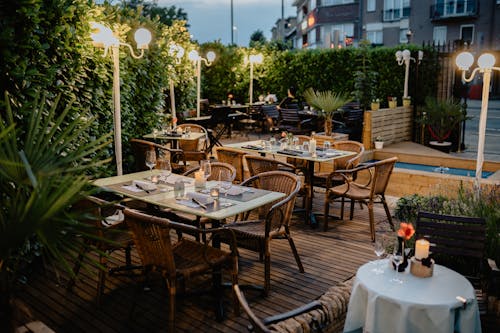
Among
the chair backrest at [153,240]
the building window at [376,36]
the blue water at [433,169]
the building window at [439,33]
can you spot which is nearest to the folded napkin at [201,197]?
the chair backrest at [153,240]

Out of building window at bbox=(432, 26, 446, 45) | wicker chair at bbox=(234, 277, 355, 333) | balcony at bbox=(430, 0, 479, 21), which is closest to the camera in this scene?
wicker chair at bbox=(234, 277, 355, 333)

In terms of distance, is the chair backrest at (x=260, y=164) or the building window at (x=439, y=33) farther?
the building window at (x=439, y=33)

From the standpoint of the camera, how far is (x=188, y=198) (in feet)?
13.3

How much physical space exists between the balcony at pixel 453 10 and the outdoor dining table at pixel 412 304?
95.1 feet

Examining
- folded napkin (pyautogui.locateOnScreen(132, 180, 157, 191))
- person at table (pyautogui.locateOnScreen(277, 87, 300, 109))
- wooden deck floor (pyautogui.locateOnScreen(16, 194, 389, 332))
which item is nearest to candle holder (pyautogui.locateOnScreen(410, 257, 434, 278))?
wooden deck floor (pyautogui.locateOnScreen(16, 194, 389, 332))

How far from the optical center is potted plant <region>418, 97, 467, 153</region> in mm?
9961

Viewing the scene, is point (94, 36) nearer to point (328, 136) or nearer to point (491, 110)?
point (328, 136)

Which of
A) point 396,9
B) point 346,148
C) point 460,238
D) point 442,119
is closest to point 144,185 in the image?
point 460,238

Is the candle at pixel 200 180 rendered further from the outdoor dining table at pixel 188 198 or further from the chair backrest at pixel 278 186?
the chair backrest at pixel 278 186

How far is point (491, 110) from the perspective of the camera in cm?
2133

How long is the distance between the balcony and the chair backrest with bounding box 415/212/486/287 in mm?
28016

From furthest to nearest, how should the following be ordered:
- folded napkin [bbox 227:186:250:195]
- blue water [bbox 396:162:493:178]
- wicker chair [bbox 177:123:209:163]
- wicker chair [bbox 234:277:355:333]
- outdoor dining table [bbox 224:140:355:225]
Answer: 1. blue water [bbox 396:162:493:178]
2. wicker chair [bbox 177:123:209:163]
3. outdoor dining table [bbox 224:140:355:225]
4. folded napkin [bbox 227:186:250:195]
5. wicker chair [bbox 234:277:355:333]

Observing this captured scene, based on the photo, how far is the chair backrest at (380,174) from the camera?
533 centimetres

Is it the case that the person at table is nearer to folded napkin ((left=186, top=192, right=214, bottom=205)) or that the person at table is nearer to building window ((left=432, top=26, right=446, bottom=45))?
folded napkin ((left=186, top=192, right=214, bottom=205))
